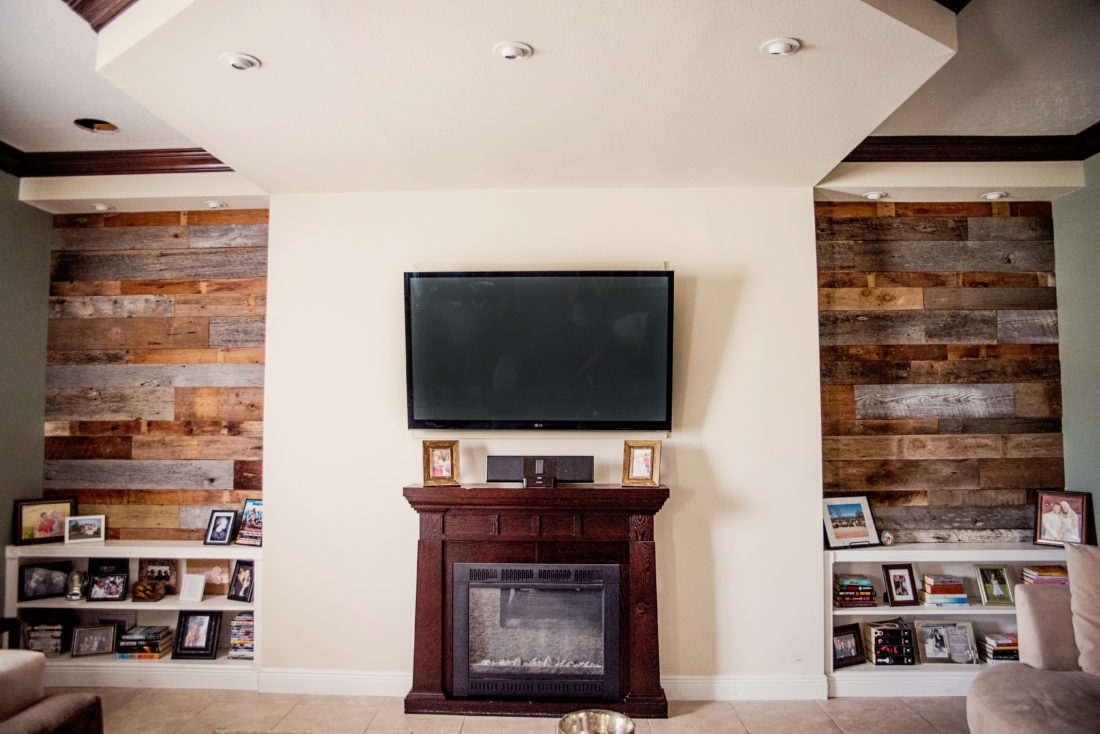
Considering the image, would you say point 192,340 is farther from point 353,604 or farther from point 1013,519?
point 1013,519

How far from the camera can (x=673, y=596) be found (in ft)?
10.7

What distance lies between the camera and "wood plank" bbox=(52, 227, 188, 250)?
3807mm

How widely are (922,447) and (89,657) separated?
459 cm

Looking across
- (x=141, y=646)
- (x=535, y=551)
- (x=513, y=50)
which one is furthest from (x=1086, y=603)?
(x=141, y=646)

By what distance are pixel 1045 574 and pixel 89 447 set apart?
5213 mm

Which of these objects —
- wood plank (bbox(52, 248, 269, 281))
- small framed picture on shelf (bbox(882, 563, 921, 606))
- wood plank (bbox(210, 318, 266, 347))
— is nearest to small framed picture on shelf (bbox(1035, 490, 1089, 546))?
small framed picture on shelf (bbox(882, 563, 921, 606))

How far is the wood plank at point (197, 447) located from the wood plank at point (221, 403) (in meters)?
0.12

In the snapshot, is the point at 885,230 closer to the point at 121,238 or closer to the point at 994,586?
the point at 994,586

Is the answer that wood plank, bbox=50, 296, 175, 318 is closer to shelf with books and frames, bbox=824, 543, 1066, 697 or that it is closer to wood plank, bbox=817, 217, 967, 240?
wood plank, bbox=817, 217, 967, 240

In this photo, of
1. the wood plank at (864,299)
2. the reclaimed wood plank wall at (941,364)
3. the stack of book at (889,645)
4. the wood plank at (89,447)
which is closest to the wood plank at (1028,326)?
the reclaimed wood plank wall at (941,364)

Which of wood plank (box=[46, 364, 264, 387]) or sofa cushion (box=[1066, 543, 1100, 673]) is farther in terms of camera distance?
wood plank (box=[46, 364, 264, 387])

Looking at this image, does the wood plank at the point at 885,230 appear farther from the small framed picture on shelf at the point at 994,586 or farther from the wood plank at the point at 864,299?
the small framed picture on shelf at the point at 994,586

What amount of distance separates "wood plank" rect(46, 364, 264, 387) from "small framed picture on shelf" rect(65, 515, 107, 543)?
74 centimetres

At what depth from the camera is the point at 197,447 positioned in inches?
146
